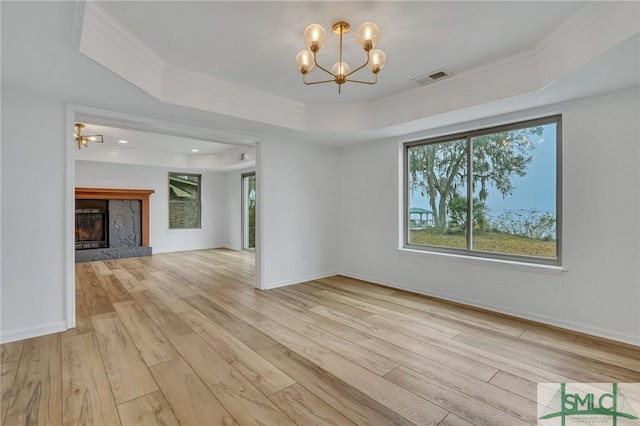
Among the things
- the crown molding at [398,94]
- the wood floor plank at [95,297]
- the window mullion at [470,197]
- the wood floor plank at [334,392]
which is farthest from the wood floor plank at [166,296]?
the window mullion at [470,197]

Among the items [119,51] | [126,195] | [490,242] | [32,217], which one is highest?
[119,51]

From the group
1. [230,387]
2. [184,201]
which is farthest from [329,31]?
[184,201]

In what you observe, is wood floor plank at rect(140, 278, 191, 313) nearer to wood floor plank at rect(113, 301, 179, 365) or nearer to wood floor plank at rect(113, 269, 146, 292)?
wood floor plank at rect(113, 269, 146, 292)

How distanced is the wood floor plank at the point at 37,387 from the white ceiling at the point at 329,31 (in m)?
2.70

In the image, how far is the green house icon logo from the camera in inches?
71.4

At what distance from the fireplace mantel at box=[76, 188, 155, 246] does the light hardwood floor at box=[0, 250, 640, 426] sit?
13.3 feet

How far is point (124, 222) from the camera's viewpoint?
7.56m

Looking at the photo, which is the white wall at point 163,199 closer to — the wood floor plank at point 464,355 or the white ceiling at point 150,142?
the white ceiling at point 150,142

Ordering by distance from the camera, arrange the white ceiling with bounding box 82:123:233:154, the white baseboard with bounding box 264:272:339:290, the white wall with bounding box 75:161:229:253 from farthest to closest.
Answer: the white wall with bounding box 75:161:229:253 < the white ceiling with bounding box 82:123:233:154 < the white baseboard with bounding box 264:272:339:290

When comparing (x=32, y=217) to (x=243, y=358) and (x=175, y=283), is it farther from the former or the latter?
(x=243, y=358)

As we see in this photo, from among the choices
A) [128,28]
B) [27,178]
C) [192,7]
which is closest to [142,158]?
[27,178]

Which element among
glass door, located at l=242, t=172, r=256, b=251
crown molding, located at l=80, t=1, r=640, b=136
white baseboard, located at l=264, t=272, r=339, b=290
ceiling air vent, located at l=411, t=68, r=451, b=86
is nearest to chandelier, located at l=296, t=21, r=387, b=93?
ceiling air vent, located at l=411, t=68, r=451, b=86

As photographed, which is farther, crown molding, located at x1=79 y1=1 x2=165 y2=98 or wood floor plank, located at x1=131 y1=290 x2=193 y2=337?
wood floor plank, located at x1=131 y1=290 x2=193 y2=337

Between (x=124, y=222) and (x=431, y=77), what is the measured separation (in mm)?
7756
